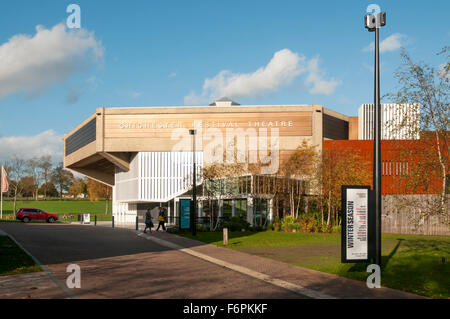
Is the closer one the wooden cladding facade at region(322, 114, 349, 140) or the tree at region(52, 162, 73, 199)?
the wooden cladding facade at region(322, 114, 349, 140)

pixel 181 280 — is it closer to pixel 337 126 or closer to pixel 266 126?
pixel 266 126

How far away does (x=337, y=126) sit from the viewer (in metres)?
58.0

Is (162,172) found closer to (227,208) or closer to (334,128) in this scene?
(227,208)

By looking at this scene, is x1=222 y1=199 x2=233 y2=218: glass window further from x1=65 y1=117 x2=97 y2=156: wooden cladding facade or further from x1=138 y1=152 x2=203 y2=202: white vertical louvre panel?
x1=65 y1=117 x2=97 y2=156: wooden cladding facade

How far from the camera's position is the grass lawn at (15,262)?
1195 cm

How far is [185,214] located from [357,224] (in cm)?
2053

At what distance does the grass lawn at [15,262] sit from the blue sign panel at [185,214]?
14.8 meters

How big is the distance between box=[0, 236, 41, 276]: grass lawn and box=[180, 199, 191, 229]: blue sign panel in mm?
14800

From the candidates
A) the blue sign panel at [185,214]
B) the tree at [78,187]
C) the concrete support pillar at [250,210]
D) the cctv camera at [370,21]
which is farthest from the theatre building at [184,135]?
the tree at [78,187]

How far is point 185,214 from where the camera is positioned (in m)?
31.6

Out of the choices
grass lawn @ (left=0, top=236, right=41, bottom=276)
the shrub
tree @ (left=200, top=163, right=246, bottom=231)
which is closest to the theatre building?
tree @ (left=200, top=163, right=246, bottom=231)

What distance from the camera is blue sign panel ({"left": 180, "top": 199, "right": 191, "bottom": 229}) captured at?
31469mm

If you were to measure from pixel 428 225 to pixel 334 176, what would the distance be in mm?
6751
